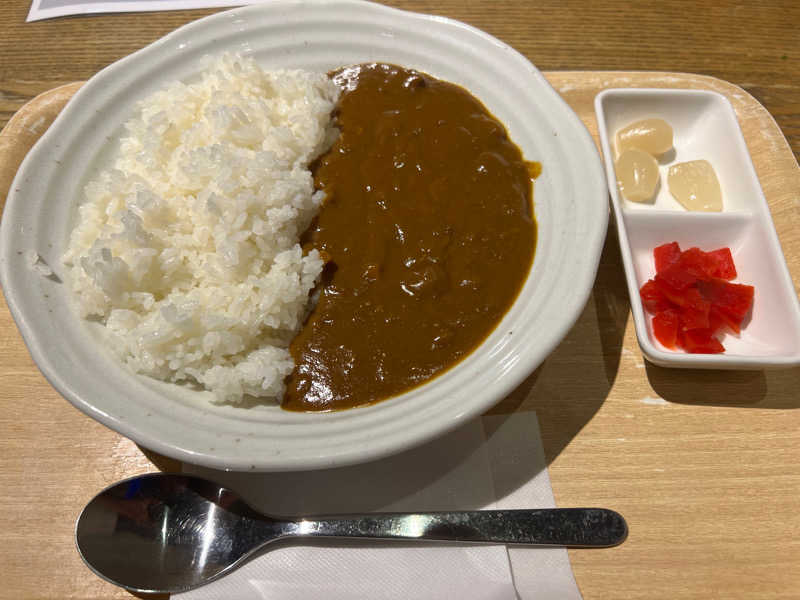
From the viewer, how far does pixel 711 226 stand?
212cm

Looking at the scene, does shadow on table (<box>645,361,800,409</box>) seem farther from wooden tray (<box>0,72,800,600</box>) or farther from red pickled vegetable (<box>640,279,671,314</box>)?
red pickled vegetable (<box>640,279,671,314</box>)

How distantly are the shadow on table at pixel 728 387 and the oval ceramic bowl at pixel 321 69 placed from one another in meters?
0.57

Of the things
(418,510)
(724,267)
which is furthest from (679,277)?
(418,510)

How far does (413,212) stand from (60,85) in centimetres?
232

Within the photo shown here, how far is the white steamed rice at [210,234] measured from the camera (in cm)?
168

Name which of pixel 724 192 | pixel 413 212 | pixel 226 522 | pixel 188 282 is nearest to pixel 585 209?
pixel 413 212

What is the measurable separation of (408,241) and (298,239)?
1.50 feet

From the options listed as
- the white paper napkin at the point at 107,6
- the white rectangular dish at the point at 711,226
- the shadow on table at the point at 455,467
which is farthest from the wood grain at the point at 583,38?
the shadow on table at the point at 455,467

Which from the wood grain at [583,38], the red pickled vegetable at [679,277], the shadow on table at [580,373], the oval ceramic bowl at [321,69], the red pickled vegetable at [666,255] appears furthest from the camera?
the wood grain at [583,38]

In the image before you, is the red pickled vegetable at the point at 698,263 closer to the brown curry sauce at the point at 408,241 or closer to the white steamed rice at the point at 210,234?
the brown curry sauce at the point at 408,241

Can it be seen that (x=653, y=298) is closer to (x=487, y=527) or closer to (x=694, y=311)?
(x=694, y=311)

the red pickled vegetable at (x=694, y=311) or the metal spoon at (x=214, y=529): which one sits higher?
the red pickled vegetable at (x=694, y=311)

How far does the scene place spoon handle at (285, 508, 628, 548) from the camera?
1515 millimetres

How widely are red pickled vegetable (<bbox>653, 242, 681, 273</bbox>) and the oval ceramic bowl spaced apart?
479 mm
